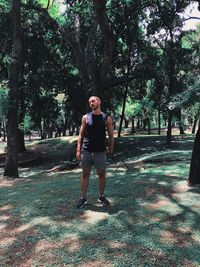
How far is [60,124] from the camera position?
6303 cm

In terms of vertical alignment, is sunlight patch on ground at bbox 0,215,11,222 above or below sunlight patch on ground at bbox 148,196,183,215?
below

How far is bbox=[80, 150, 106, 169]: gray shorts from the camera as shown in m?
7.19

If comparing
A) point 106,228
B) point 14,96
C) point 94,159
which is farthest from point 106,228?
point 14,96

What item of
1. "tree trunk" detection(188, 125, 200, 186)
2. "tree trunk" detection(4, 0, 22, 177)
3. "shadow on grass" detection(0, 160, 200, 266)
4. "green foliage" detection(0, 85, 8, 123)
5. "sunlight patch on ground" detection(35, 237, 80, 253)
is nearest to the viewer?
"shadow on grass" detection(0, 160, 200, 266)

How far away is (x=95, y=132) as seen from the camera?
279 inches

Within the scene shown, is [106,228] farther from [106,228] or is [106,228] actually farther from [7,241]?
[7,241]

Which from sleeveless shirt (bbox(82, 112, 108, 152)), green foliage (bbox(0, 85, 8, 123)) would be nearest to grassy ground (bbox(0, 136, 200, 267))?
sleeveless shirt (bbox(82, 112, 108, 152))

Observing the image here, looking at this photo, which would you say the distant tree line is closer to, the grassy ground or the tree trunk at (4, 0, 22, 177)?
the tree trunk at (4, 0, 22, 177)

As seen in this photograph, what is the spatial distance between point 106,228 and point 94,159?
4.78ft

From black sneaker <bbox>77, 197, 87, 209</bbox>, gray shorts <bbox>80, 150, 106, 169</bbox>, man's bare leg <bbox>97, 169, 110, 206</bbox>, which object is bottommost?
black sneaker <bbox>77, 197, 87, 209</bbox>

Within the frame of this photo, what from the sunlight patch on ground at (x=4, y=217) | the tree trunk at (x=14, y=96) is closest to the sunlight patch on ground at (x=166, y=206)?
the sunlight patch on ground at (x=4, y=217)

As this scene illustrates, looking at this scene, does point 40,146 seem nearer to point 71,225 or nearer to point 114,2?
point 114,2

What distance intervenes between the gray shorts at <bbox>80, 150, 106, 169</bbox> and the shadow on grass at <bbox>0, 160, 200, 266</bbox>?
0.81m

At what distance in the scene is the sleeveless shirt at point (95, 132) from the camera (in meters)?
7.07
